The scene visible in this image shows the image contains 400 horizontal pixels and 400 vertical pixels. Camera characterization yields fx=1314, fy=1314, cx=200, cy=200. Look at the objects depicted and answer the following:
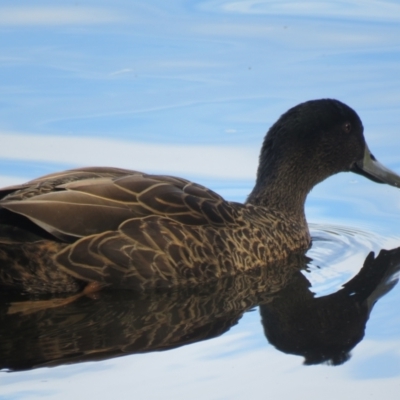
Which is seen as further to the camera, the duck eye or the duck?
the duck eye

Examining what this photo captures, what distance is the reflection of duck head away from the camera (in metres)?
8.27

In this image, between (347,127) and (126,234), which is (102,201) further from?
(347,127)

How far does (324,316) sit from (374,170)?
270cm

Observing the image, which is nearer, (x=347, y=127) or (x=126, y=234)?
(x=126, y=234)

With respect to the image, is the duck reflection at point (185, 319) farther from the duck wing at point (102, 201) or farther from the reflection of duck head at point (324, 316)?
the duck wing at point (102, 201)

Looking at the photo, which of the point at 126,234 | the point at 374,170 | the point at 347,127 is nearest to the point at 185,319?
the point at 126,234

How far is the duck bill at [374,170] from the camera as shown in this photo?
11211 millimetres

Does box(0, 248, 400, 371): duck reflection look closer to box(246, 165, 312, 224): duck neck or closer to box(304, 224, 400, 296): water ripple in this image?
box(304, 224, 400, 296): water ripple

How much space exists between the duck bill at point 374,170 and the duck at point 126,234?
3.67 feet

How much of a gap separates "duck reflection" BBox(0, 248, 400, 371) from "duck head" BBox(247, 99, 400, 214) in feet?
3.62

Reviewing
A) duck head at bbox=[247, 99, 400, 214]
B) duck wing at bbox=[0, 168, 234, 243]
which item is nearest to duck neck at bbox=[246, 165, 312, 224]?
duck head at bbox=[247, 99, 400, 214]

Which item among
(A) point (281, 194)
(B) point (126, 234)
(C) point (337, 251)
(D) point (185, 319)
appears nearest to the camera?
(D) point (185, 319)

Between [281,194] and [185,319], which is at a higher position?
[281,194]

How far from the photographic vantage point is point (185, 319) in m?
8.70
